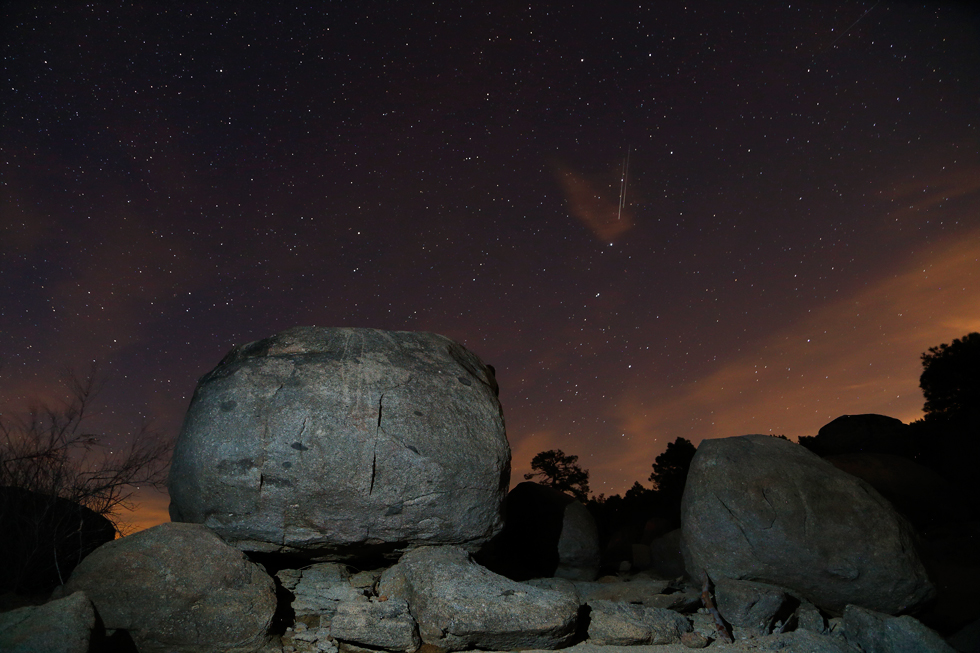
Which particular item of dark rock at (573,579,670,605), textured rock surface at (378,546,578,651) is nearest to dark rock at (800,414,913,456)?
dark rock at (573,579,670,605)

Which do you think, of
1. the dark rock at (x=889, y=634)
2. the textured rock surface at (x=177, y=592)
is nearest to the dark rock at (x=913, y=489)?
the dark rock at (x=889, y=634)

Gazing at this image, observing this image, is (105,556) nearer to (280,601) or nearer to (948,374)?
(280,601)

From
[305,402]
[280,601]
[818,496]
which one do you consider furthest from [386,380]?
[818,496]

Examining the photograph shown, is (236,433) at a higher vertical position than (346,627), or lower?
higher

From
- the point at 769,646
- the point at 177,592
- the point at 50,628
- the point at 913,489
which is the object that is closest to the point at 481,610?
the point at 177,592

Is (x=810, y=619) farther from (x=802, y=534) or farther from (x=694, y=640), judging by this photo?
(x=694, y=640)

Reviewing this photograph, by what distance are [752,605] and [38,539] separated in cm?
865

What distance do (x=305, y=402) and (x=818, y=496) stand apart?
7.32 m

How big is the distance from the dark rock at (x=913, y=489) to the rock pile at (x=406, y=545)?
6.33 metres

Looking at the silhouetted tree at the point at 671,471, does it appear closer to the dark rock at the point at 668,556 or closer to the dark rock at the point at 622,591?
the dark rock at the point at 668,556

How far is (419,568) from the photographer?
6.81 meters

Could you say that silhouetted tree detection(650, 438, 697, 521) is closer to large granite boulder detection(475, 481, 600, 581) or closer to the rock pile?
large granite boulder detection(475, 481, 600, 581)

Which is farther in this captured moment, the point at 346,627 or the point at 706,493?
the point at 706,493

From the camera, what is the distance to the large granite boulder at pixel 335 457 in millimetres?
6977
